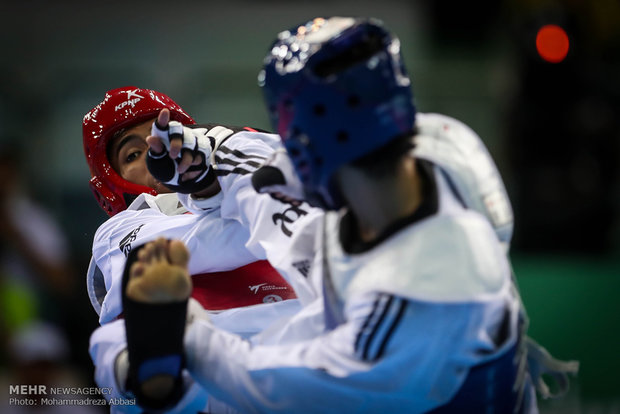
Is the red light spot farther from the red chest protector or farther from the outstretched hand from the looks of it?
the outstretched hand

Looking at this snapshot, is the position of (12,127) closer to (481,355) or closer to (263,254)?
(263,254)

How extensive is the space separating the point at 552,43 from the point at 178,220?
4594 mm

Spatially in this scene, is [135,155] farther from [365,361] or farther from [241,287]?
[365,361]

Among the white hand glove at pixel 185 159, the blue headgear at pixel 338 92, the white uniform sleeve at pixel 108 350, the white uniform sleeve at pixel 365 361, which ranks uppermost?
the blue headgear at pixel 338 92

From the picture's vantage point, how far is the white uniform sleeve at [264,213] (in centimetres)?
A: 187

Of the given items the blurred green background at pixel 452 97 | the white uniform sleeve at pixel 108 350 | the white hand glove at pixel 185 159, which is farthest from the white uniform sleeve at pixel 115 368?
the blurred green background at pixel 452 97

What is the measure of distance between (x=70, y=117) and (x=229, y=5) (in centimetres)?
203

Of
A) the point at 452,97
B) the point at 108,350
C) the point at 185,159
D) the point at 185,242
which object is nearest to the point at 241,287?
the point at 185,242

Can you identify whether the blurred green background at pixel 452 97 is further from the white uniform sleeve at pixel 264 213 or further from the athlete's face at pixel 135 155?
the white uniform sleeve at pixel 264 213

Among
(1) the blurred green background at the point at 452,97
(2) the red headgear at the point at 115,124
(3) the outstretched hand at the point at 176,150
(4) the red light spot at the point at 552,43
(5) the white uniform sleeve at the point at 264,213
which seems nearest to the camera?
(5) the white uniform sleeve at the point at 264,213

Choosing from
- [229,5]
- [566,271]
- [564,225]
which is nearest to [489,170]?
[566,271]

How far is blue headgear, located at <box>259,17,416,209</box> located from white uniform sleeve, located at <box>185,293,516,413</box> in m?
0.30

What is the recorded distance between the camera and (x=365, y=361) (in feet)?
4.94

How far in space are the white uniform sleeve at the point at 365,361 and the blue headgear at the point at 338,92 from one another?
30cm
